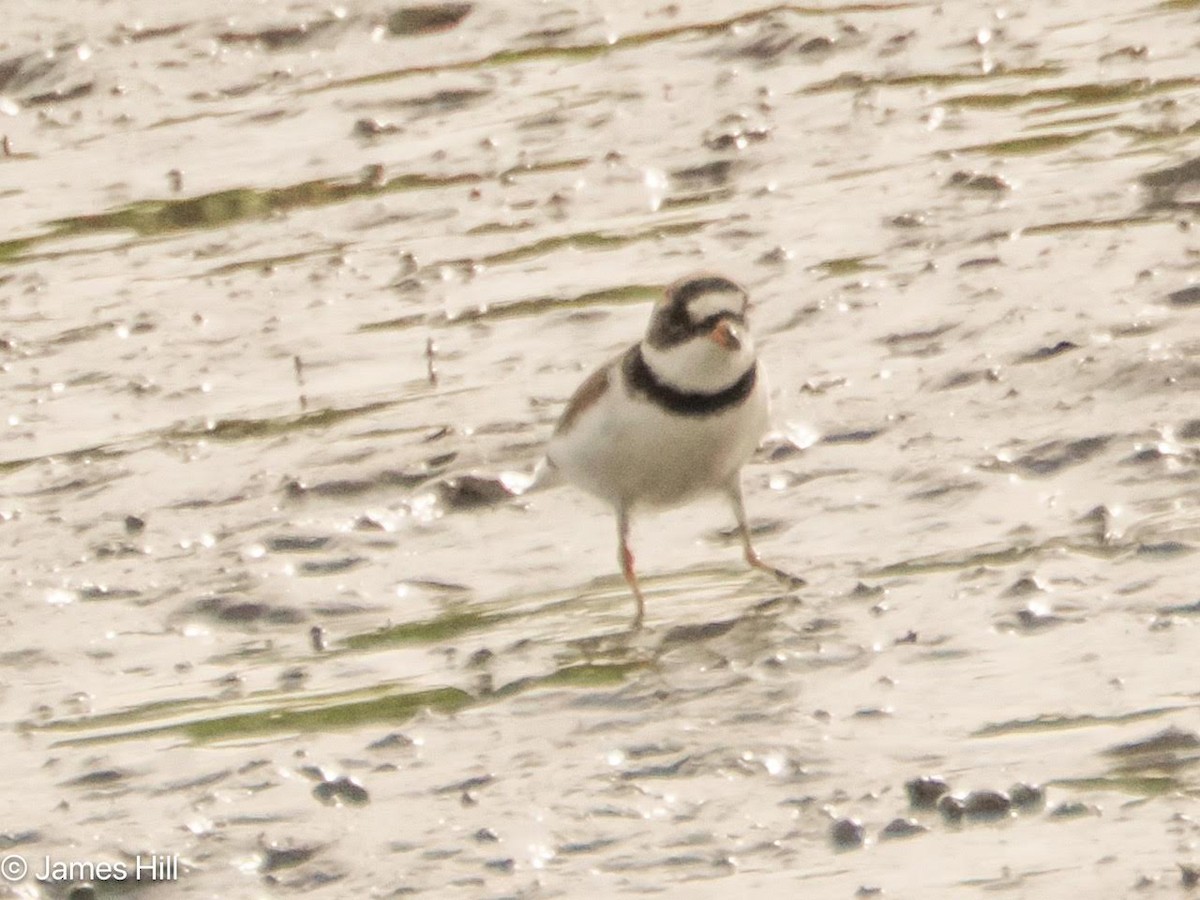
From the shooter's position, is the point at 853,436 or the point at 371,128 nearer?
the point at 853,436

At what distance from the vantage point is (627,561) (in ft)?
26.6

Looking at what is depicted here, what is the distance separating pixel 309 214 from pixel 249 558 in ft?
13.6

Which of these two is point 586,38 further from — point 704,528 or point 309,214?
point 704,528

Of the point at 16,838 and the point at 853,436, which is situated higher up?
the point at 853,436

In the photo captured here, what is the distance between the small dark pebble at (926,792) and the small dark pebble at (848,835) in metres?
0.15

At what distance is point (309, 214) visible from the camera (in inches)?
491

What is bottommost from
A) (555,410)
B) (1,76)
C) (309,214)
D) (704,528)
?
(704,528)

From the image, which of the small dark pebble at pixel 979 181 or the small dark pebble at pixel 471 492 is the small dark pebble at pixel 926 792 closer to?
the small dark pebble at pixel 471 492

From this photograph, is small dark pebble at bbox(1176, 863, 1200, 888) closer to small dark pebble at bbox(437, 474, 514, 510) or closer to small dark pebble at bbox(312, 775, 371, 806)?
small dark pebble at bbox(312, 775, 371, 806)

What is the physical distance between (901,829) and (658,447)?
2438 millimetres

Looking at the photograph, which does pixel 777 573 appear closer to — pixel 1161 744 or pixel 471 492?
pixel 471 492

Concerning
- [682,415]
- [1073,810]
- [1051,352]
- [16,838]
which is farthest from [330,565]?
[1073,810]

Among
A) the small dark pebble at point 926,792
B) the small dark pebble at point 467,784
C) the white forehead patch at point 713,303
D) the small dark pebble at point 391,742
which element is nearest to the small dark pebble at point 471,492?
the white forehead patch at point 713,303

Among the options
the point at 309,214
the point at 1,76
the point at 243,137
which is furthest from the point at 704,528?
the point at 1,76
